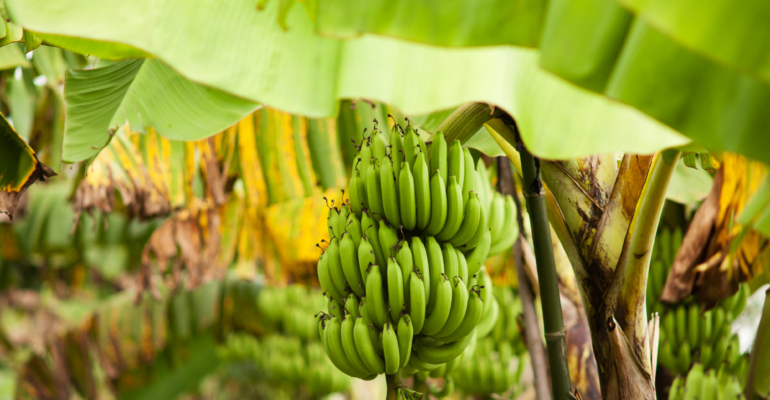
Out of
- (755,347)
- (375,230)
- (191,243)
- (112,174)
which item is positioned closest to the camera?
(375,230)

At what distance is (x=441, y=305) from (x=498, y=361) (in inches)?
60.0

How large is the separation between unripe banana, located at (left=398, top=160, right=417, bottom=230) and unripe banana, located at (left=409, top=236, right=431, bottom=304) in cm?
5

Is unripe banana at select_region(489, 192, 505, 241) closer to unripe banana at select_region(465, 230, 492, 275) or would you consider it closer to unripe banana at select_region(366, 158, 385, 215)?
unripe banana at select_region(465, 230, 492, 275)

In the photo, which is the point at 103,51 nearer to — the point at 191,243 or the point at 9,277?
the point at 191,243

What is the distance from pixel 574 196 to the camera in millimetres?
814

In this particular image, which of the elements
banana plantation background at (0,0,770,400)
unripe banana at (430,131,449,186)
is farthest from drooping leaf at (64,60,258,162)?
unripe banana at (430,131,449,186)

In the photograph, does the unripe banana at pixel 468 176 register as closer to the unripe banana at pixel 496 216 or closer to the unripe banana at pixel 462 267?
the unripe banana at pixel 462 267

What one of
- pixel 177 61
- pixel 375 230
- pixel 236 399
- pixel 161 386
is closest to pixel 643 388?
pixel 375 230

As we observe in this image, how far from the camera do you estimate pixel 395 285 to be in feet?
2.68

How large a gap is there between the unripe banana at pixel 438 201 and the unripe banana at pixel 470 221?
0.04m

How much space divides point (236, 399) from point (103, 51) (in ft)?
25.1

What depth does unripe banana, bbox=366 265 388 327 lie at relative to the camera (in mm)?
817

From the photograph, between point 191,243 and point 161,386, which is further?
point 161,386

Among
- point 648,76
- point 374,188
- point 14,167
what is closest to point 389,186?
point 374,188
